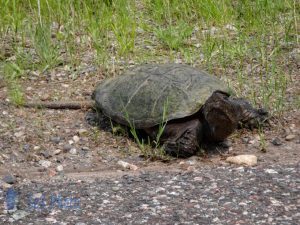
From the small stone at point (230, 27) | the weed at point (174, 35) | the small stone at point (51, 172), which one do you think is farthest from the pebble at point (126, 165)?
the small stone at point (230, 27)

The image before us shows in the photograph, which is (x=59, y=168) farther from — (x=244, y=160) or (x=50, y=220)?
(x=244, y=160)

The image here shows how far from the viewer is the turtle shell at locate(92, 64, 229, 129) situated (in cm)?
372

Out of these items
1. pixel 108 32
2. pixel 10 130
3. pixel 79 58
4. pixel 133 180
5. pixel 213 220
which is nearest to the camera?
pixel 213 220

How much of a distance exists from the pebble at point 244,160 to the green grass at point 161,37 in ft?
2.82

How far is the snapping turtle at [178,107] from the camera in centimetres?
362

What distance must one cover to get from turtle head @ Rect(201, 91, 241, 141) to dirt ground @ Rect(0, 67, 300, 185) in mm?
133

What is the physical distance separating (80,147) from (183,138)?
0.63m

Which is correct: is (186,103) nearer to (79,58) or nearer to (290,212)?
(290,212)

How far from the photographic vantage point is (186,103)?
3.71m

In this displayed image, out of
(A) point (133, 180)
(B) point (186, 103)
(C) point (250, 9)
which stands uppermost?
(C) point (250, 9)

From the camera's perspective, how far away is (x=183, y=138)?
3.64m

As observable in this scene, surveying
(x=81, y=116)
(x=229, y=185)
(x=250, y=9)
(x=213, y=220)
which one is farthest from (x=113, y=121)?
(x=250, y=9)

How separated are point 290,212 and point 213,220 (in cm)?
35

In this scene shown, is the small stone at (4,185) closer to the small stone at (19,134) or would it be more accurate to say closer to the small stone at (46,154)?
the small stone at (46,154)
